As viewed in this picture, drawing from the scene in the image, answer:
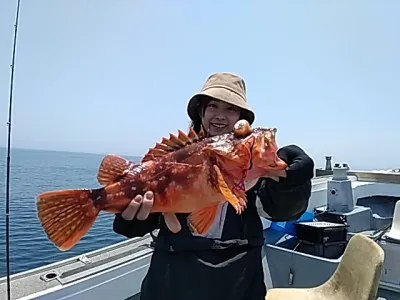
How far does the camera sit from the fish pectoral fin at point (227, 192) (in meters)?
1.11

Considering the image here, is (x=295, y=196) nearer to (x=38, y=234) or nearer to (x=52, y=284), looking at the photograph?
(x=52, y=284)

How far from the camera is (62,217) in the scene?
108 cm

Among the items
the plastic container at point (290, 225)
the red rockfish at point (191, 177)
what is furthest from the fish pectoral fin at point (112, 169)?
the plastic container at point (290, 225)

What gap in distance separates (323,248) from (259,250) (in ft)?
7.33

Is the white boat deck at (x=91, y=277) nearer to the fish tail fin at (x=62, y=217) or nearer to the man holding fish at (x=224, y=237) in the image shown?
the man holding fish at (x=224, y=237)

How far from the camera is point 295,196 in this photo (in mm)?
1523

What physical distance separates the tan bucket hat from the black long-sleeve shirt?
1.01ft

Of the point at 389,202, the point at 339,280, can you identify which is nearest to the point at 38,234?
the point at 339,280

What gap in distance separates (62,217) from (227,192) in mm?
504

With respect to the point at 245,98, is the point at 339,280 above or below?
below

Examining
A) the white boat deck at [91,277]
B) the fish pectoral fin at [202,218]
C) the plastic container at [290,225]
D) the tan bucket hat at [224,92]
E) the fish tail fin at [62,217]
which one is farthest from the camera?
the plastic container at [290,225]

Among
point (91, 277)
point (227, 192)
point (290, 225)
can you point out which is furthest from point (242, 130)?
point (290, 225)

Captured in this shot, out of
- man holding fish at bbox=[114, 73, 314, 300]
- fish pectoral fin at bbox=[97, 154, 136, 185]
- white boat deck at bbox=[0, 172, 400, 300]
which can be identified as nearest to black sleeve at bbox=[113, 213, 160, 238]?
man holding fish at bbox=[114, 73, 314, 300]

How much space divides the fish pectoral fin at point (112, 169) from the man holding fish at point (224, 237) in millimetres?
313
